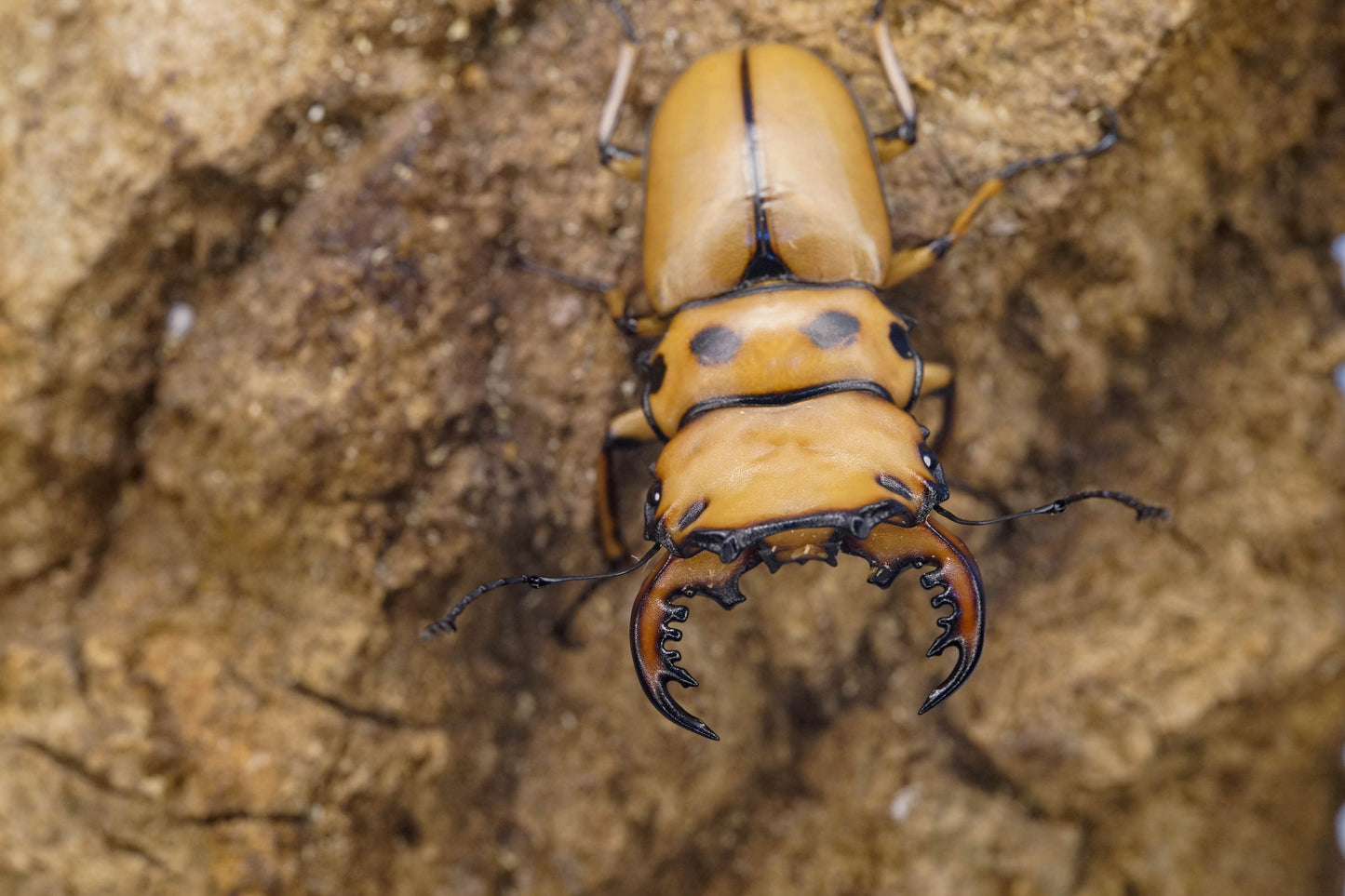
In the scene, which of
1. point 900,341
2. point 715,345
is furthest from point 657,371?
point 900,341

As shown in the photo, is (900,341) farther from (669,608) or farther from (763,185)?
(669,608)

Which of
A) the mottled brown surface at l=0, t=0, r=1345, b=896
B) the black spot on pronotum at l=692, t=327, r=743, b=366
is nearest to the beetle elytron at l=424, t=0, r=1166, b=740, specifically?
the black spot on pronotum at l=692, t=327, r=743, b=366

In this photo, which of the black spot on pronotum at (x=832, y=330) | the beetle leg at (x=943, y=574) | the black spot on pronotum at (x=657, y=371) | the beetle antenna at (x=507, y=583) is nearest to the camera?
the beetle leg at (x=943, y=574)

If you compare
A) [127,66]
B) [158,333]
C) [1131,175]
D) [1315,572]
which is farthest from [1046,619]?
[127,66]

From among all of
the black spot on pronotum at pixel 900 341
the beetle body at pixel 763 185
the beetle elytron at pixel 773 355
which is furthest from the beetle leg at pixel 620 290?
the black spot on pronotum at pixel 900 341

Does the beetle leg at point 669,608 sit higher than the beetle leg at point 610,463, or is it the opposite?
the beetle leg at point 669,608

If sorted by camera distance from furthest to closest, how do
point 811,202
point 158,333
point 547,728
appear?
point 547,728 → point 158,333 → point 811,202

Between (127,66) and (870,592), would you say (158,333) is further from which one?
(870,592)

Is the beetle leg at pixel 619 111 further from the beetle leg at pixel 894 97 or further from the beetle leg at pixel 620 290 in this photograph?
the beetle leg at pixel 894 97
